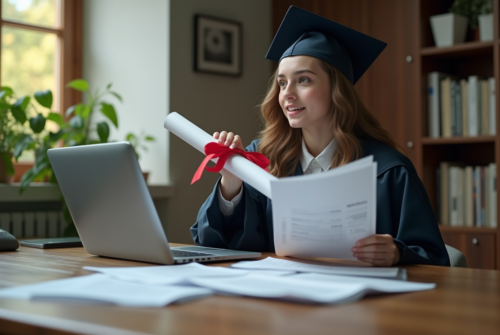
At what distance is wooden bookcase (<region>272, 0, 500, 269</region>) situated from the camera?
3.07 meters

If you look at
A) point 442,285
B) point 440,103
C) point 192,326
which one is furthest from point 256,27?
point 192,326

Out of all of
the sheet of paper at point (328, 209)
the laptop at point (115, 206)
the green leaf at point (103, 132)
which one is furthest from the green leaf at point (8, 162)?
the sheet of paper at point (328, 209)

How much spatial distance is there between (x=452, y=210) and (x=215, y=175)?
1.32 metres

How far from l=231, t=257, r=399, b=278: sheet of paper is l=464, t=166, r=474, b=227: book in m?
1.96

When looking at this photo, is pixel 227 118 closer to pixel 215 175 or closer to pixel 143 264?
pixel 215 175

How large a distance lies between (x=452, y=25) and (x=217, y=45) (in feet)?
4.12

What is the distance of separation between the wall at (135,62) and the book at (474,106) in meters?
1.54

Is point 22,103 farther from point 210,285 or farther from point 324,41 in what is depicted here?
point 210,285

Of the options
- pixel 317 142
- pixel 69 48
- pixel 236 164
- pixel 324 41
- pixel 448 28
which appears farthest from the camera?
pixel 69 48

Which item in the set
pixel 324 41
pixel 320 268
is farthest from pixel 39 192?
pixel 320 268

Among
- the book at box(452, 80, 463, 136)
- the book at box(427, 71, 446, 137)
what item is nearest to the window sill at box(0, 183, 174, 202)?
the book at box(427, 71, 446, 137)

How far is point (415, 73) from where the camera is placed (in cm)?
311

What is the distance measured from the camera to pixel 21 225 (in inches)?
117

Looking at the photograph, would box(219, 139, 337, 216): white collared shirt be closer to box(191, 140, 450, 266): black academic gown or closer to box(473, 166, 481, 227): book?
box(191, 140, 450, 266): black academic gown
